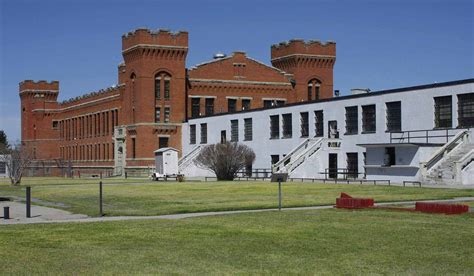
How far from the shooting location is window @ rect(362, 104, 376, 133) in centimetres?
5916

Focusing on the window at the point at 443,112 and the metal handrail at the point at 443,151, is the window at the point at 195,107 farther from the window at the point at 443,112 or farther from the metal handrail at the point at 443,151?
the metal handrail at the point at 443,151

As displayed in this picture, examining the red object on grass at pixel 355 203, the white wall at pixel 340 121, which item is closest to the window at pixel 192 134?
the white wall at pixel 340 121

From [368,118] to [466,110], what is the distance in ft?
34.2

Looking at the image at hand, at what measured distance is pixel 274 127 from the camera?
235 ft

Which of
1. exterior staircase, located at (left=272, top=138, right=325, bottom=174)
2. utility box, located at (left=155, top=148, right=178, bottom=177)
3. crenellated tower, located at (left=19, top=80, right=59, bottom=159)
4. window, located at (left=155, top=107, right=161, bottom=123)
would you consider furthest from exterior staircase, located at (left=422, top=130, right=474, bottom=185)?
crenellated tower, located at (left=19, top=80, right=59, bottom=159)

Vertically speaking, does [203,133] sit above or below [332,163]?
above

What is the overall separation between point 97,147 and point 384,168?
56.9m

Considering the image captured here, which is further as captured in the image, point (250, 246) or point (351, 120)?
point (351, 120)

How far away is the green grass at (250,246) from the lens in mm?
13898

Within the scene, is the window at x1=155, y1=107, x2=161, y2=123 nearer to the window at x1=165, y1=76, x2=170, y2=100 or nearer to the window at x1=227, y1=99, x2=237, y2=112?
the window at x1=165, y1=76, x2=170, y2=100

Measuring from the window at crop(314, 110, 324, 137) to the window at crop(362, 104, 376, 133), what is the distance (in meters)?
5.50

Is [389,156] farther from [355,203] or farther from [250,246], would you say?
[250,246]

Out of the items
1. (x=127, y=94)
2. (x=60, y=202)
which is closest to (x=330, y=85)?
(x=127, y=94)

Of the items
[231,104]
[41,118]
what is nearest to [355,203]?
[231,104]
